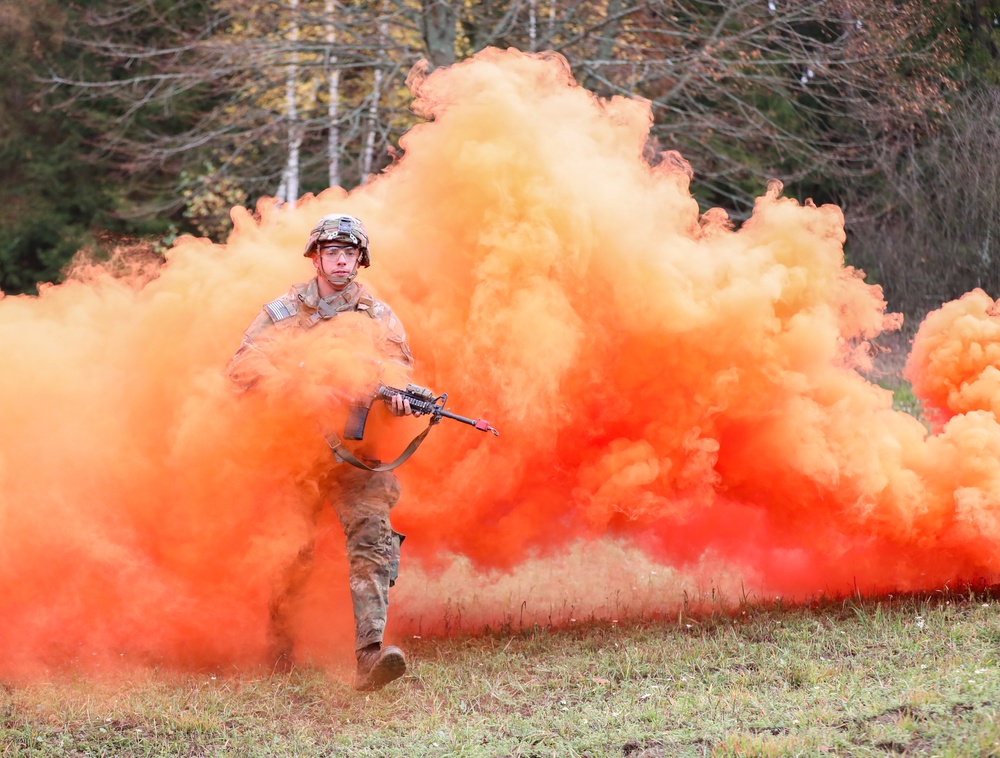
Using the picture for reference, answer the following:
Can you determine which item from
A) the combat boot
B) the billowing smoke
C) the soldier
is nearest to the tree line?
the billowing smoke

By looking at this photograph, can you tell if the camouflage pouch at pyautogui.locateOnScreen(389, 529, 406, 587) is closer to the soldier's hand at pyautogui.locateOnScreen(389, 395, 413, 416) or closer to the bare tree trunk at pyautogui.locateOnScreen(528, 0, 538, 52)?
the soldier's hand at pyautogui.locateOnScreen(389, 395, 413, 416)

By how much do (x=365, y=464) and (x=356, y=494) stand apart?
0.54 feet

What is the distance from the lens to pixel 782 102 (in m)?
18.7

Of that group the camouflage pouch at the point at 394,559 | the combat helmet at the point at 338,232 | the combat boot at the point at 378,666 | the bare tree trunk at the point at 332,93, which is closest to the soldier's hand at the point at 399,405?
the camouflage pouch at the point at 394,559

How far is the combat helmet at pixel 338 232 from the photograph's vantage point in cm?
594

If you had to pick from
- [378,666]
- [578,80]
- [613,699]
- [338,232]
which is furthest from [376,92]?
[613,699]

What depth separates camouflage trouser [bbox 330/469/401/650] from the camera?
5645 mm

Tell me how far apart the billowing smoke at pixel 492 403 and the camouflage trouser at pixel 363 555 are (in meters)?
0.13

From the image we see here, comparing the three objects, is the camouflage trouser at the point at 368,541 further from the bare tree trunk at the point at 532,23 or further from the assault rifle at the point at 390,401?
the bare tree trunk at the point at 532,23

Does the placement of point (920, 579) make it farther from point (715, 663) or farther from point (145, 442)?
point (145, 442)

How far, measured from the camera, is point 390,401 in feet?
18.9

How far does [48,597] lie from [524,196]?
11.1 feet

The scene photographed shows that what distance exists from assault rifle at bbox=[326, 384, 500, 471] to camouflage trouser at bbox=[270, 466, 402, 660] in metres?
0.12

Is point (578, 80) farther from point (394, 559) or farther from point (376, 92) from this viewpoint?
point (394, 559)
